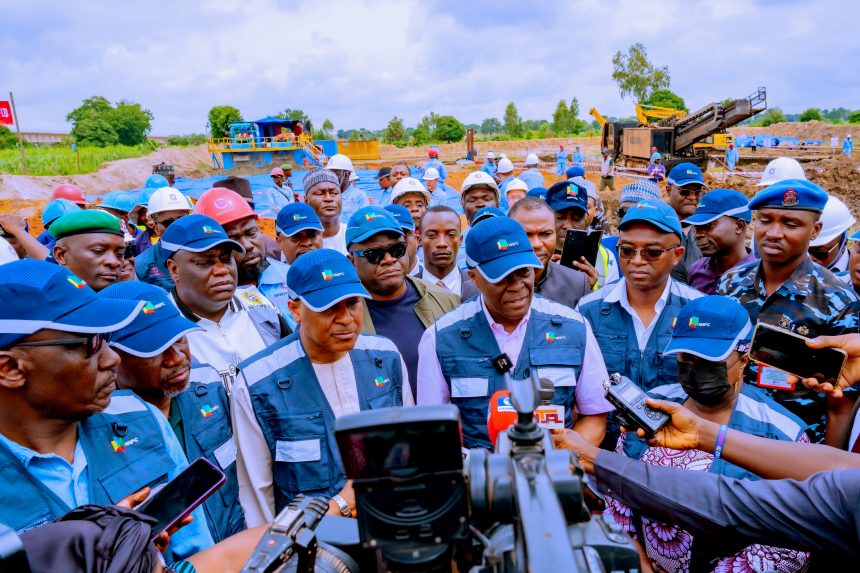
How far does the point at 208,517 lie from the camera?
238 centimetres

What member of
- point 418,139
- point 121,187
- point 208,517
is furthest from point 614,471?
point 418,139

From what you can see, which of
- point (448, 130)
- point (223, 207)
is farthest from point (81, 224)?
point (448, 130)

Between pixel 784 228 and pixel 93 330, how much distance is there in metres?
3.54

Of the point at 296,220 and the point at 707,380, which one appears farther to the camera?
the point at 296,220

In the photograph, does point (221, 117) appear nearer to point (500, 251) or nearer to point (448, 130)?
point (448, 130)

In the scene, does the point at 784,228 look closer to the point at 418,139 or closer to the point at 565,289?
the point at 565,289

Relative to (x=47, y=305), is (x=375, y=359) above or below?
below

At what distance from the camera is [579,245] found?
4.39m

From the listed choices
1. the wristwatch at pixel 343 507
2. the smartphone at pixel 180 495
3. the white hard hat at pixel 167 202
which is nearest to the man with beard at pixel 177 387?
the wristwatch at pixel 343 507

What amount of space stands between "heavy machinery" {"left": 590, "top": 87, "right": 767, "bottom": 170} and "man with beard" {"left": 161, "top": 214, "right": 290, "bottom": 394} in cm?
2031

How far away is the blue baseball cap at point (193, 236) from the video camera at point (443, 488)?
92.1 inches

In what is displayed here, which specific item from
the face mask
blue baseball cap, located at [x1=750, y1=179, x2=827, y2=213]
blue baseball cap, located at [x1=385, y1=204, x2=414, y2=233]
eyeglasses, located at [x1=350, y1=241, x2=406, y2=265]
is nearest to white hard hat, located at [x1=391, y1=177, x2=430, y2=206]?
blue baseball cap, located at [x1=385, y1=204, x2=414, y2=233]

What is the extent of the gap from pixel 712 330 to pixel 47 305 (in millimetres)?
2540

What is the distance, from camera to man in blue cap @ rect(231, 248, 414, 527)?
8.11 feet
